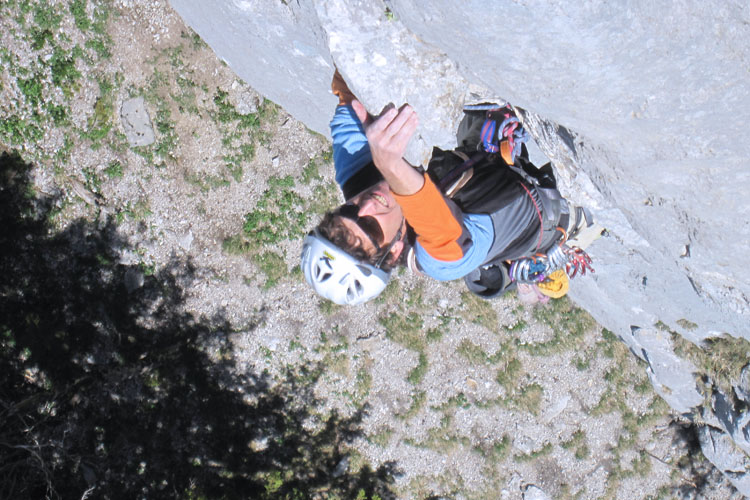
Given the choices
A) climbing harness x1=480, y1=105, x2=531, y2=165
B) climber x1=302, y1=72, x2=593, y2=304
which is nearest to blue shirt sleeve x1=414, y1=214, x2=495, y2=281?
climber x1=302, y1=72, x2=593, y2=304

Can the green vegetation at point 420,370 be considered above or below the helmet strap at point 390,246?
below

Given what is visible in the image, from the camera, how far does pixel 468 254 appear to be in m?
2.87

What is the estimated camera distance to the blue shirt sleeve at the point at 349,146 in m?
3.09

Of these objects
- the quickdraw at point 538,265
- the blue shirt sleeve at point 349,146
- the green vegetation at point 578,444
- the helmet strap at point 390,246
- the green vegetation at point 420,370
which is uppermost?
the blue shirt sleeve at point 349,146

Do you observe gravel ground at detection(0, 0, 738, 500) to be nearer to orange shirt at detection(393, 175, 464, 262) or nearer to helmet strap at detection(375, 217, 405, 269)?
helmet strap at detection(375, 217, 405, 269)

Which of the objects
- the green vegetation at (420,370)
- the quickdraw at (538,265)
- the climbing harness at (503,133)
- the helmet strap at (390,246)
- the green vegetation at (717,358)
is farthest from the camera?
the green vegetation at (420,370)

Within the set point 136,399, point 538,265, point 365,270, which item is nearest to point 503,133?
point 538,265

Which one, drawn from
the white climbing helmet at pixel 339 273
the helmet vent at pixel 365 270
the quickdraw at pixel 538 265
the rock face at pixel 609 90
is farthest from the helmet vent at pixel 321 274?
the quickdraw at pixel 538 265

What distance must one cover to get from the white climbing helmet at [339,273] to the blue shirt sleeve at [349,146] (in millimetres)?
394

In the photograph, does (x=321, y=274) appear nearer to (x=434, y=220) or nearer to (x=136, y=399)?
(x=434, y=220)

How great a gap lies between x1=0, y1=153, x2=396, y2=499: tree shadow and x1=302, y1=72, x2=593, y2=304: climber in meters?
3.56

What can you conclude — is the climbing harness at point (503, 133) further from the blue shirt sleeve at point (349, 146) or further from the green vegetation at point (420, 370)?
the green vegetation at point (420, 370)

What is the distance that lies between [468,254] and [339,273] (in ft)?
2.50

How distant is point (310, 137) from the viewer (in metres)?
6.15
